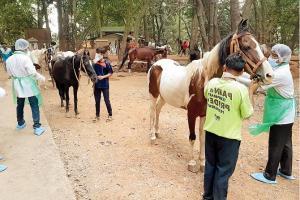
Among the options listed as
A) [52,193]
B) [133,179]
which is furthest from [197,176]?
[52,193]

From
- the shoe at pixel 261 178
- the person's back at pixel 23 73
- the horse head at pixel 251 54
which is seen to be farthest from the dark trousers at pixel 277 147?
the person's back at pixel 23 73

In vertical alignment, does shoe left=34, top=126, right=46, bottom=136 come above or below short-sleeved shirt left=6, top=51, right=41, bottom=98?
below

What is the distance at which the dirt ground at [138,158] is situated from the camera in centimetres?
515

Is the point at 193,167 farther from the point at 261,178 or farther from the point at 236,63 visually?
the point at 236,63

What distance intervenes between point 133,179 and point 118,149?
1.39 m

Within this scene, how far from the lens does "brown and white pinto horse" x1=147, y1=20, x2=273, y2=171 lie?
15.5 feet

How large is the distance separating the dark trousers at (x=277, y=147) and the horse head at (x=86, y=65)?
3.95m

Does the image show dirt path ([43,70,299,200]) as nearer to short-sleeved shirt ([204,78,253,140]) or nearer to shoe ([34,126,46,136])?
shoe ([34,126,46,136])

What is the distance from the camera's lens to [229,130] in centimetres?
421

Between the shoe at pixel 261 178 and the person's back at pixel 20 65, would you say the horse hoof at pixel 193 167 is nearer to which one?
the shoe at pixel 261 178

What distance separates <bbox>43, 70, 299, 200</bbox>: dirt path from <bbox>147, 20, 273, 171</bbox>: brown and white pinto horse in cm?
47

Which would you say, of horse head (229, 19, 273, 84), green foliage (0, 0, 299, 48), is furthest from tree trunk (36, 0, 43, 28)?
horse head (229, 19, 273, 84)

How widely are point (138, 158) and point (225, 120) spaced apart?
2.42 m

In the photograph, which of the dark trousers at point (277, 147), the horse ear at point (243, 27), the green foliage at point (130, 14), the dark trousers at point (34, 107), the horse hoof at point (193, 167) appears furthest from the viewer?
the green foliage at point (130, 14)
